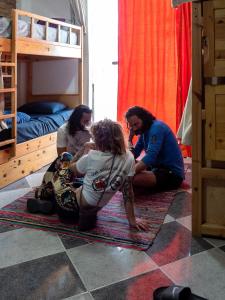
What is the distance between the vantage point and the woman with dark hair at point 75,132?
2781mm

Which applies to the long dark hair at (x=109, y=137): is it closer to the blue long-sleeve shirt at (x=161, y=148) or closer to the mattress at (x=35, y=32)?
the blue long-sleeve shirt at (x=161, y=148)

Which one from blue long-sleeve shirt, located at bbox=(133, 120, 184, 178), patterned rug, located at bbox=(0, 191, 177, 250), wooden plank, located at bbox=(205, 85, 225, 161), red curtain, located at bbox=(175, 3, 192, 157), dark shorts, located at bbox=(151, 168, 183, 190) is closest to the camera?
wooden plank, located at bbox=(205, 85, 225, 161)

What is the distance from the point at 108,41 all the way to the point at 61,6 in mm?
890

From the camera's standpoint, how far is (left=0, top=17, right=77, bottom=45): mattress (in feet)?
9.90

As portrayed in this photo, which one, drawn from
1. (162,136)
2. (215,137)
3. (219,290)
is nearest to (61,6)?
(162,136)

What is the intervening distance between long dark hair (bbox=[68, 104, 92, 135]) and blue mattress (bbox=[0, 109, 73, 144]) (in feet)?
2.31

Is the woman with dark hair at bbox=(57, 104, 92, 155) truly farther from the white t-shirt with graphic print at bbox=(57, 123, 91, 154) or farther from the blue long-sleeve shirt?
the blue long-sleeve shirt

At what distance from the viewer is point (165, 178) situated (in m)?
2.89

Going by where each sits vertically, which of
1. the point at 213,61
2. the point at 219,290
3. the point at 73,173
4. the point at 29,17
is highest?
the point at 29,17

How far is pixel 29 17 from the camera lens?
348 cm

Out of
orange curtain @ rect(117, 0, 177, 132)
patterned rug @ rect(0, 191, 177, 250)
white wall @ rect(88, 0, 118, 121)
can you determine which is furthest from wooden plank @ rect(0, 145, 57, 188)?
orange curtain @ rect(117, 0, 177, 132)

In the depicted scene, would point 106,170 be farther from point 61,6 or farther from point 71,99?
point 61,6

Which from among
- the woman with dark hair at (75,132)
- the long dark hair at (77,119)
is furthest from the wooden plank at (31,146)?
the long dark hair at (77,119)

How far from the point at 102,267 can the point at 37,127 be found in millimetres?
2292
